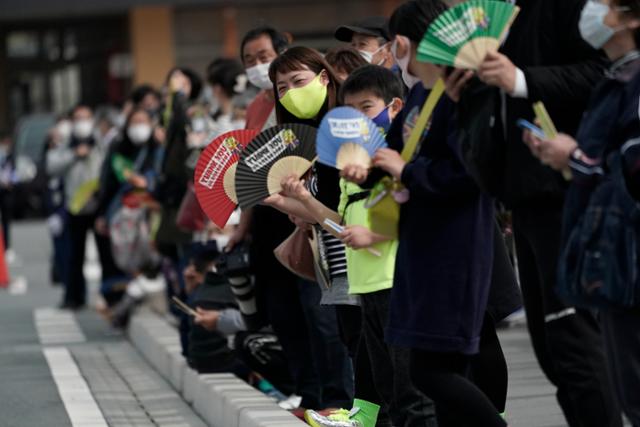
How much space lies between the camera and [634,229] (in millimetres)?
4211

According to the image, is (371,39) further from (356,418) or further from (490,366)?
(490,366)

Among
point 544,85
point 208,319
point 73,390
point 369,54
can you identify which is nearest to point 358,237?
point 544,85

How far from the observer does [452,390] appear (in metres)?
5.00

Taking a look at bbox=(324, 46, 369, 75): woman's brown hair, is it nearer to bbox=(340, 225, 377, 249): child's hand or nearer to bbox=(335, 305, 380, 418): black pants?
bbox=(335, 305, 380, 418): black pants

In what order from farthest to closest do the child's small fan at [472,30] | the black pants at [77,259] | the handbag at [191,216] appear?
the black pants at [77,259] → the handbag at [191,216] → the child's small fan at [472,30]

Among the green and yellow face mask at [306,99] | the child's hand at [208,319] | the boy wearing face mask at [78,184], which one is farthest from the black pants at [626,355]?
the boy wearing face mask at [78,184]

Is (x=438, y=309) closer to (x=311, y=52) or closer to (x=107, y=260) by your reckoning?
(x=311, y=52)

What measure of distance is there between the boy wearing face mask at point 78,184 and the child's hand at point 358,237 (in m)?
10.1

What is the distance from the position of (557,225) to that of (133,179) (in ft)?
28.3

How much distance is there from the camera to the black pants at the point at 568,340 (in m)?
4.84

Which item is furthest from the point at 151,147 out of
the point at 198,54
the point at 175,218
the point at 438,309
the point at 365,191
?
the point at 198,54

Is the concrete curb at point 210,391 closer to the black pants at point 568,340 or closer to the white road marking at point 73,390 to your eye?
the white road marking at point 73,390

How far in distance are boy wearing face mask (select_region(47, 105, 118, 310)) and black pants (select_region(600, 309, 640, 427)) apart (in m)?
11.3

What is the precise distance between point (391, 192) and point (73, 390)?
472 cm
